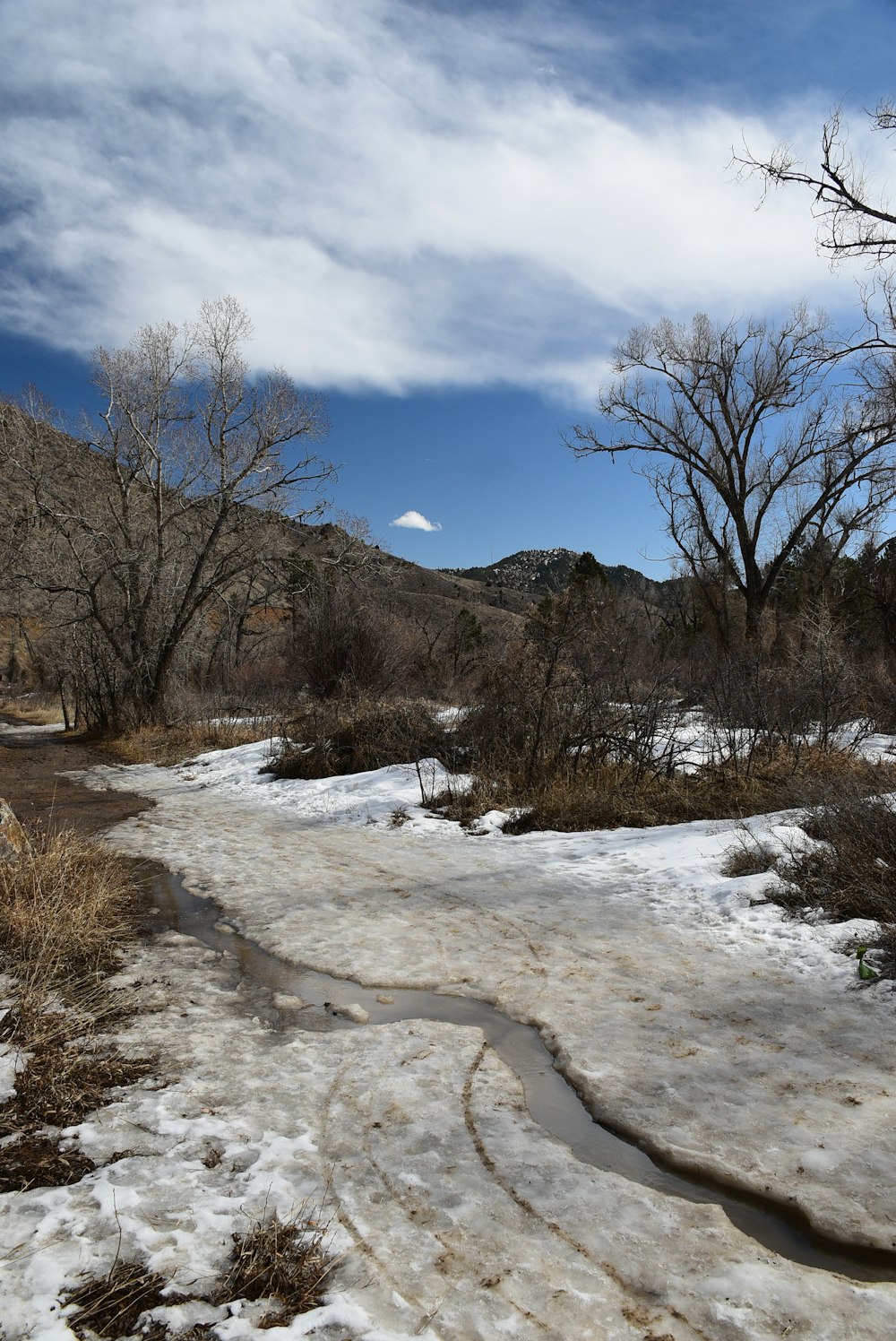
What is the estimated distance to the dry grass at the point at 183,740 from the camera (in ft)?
57.3

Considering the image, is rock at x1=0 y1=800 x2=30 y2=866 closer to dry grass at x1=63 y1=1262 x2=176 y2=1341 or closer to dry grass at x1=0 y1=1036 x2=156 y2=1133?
dry grass at x1=0 y1=1036 x2=156 y2=1133

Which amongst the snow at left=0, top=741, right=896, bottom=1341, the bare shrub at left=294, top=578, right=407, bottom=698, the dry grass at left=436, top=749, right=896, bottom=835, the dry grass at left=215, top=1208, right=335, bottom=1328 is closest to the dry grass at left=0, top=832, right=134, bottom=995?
the snow at left=0, top=741, right=896, bottom=1341

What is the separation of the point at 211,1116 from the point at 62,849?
3.49 m

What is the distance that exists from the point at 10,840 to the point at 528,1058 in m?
4.11

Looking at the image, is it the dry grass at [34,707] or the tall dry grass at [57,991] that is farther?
the dry grass at [34,707]

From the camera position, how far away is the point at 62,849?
5941mm

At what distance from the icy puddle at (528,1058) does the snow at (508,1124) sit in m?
0.07

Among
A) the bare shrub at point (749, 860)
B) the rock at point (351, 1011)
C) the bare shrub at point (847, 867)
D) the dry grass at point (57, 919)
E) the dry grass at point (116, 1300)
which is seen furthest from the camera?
the bare shrub at point (749, 860)

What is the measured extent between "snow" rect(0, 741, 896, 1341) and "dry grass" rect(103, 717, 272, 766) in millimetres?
11471

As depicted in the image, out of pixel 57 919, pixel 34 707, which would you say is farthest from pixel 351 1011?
pixel 34 707

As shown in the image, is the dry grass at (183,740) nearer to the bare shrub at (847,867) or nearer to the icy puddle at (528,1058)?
the icy puddle at (528,1058)

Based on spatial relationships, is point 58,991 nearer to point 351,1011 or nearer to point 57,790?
point 351,1011

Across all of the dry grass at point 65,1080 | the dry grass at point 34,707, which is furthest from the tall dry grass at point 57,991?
the dry grass at point 34,707

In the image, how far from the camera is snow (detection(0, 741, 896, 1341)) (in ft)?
7.30
